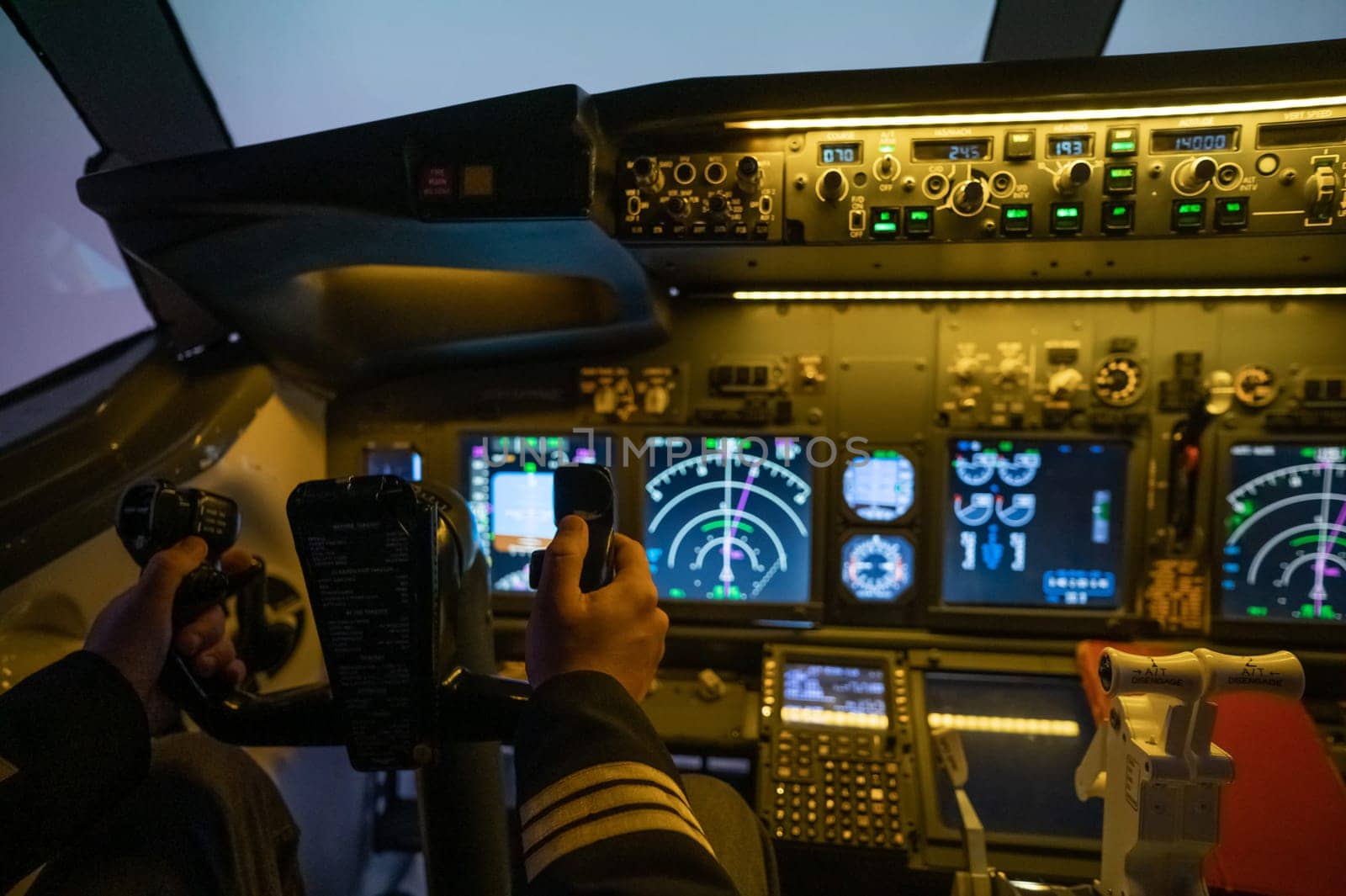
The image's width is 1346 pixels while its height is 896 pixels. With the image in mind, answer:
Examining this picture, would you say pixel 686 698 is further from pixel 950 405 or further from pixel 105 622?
pixel 105 622

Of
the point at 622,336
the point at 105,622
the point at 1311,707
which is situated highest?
the point at 622,336

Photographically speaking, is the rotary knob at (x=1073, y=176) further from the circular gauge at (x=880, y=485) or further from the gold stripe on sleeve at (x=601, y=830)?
the gold stripe on sleeve at (x=601, y=830)

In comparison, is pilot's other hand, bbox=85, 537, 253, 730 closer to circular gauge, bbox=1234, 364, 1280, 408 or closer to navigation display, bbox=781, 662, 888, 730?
navigation display, bbox=781, 662, 888, 730

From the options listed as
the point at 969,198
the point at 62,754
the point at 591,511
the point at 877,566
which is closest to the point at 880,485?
the point at 877,566

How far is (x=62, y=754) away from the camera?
0.86m

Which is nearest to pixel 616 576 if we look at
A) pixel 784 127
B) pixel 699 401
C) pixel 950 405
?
pixel 784 127

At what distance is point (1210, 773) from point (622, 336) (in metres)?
1.54

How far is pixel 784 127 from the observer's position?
145 centimetres

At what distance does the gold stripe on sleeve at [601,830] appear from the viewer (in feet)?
2.20

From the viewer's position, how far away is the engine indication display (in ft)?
6.01

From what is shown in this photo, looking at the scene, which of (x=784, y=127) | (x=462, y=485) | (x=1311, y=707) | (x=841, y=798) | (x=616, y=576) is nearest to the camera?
(x=616, y=576)

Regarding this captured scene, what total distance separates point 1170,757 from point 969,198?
1024mm

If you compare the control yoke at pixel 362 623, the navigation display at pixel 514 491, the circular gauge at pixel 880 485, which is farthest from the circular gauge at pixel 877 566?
the control yoke at pixel 362 623

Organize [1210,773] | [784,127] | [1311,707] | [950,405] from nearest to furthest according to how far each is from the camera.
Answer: [1210,773], [784,127], [1311,707], [950,405]
